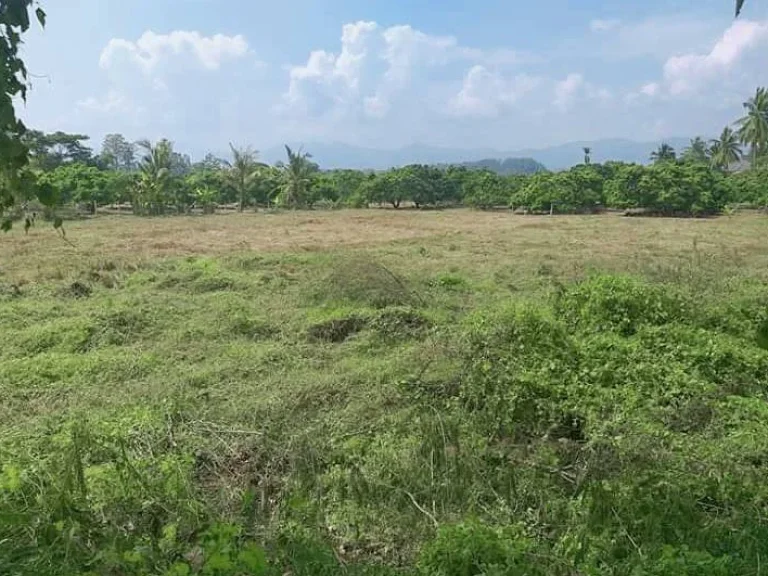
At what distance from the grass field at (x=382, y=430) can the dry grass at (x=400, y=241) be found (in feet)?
13.5

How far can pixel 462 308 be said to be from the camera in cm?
860

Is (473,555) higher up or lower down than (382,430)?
higher up

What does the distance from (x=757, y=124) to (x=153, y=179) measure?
118 feet

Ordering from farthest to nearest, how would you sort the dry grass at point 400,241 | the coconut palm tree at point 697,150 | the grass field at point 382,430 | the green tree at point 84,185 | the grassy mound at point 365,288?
the coconut palm tree at point 697,150, the green tree at point 84,185, the dry grass at point 400,241, the grassy mound at point 365,288, the grass field at point 382,430

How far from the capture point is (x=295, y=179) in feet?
121

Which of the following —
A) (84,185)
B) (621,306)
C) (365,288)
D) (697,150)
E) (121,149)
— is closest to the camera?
(621,306)

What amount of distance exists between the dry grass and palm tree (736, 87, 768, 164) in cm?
1681

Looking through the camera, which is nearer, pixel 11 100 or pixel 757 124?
pixel 11 100

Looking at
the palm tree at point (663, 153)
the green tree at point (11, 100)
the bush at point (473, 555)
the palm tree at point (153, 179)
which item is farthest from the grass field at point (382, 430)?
the palm tree at point (663, 153)

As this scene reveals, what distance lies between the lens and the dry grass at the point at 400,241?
13461 millimetres

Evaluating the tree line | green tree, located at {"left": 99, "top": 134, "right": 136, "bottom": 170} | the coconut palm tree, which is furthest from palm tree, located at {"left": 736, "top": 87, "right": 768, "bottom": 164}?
green tree, located at {"left": 99, "top": 134, "right": 136, "bottom": 170}

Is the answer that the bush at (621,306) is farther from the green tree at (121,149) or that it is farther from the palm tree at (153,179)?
the green tree at (121,149)

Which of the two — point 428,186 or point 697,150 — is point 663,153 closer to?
point 697,150

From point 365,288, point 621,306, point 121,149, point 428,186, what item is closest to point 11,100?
point 621,306
